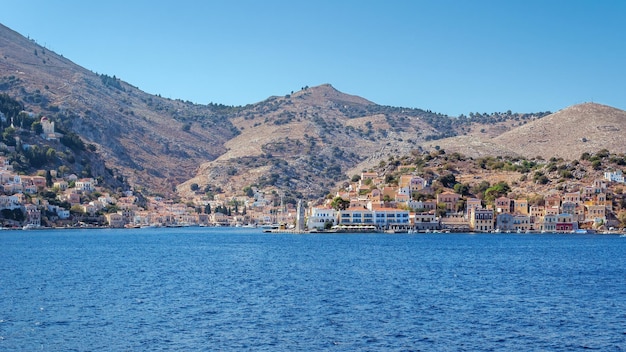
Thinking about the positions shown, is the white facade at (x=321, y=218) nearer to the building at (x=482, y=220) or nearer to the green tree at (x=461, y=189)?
the building at (x=482, y=220)

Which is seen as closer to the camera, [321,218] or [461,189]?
[321,218]

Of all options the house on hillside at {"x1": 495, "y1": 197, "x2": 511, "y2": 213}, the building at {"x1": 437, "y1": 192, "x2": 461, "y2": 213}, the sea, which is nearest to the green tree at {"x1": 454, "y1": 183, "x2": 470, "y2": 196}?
the building at {"x1": 437, "y1": 192, "x2": 461, "y2": 213}

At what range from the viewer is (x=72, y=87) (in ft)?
648

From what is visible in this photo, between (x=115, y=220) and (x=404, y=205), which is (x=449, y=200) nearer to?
(x=404, y=205)

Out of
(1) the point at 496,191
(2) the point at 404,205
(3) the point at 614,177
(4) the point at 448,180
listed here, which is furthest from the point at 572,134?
(2) the point at 404,205

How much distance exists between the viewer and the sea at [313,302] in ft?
88.6

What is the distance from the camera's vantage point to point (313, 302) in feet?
115

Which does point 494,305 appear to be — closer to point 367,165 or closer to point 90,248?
point 90,248

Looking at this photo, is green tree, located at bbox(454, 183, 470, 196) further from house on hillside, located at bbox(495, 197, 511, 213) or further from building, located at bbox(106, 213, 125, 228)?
building, located at bbox(106, 213, 125, 228)

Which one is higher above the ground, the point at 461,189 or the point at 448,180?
the point at 448,180

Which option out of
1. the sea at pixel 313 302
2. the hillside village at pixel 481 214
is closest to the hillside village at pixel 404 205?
the hillside village at pixel 481 214

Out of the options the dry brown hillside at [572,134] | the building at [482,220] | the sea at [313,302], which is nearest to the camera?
the sea at [313,302]

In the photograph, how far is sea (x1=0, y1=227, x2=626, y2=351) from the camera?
2700cm

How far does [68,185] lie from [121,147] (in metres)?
52.1
